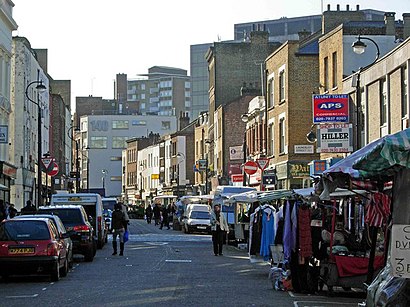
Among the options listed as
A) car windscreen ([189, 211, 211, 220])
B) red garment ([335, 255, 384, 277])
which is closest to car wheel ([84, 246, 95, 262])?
red garment ([335, 255, 384, 277])

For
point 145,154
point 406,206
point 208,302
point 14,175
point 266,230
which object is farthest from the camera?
point 145,154

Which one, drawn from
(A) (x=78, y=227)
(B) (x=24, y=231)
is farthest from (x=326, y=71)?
(B) (x=24, y=231)

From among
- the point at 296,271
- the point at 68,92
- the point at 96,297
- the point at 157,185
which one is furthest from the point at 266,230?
the point at 157,185

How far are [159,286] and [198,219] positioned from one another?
120 ft

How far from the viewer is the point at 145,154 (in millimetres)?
137250

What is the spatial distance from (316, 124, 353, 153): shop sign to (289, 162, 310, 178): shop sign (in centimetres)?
1561

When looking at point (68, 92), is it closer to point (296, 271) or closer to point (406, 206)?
point (296, 271)

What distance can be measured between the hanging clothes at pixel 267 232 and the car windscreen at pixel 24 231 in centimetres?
572

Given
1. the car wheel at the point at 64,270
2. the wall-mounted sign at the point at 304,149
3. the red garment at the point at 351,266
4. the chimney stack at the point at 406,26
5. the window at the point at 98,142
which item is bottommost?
the car wheel at the point at 64,270

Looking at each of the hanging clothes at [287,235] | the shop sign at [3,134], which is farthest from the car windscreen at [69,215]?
the shop sign at [3,134]

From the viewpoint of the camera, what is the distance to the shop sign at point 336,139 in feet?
119

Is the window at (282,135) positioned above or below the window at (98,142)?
below

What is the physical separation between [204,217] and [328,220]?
32.4 m

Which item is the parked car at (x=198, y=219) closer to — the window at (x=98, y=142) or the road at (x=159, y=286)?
the road at (x=159, y=286)
